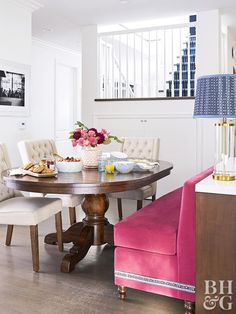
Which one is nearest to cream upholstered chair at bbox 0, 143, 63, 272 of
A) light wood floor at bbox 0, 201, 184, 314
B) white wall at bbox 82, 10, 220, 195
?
light wood floor at bbox 0, 201, 184, 314

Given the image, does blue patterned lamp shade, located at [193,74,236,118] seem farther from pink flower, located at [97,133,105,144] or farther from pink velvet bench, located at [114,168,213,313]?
pink flower, located at [97,133,105,144]

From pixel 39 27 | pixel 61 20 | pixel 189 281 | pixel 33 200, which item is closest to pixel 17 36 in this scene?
pixel 61 20

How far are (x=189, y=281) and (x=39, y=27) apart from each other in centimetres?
519

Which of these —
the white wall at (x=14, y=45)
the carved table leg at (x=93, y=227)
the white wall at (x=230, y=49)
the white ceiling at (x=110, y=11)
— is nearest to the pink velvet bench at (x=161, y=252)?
the carved table leg at (x=93, y=227)

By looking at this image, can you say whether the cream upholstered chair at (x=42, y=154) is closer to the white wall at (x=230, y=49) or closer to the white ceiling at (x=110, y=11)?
the white ceiling at (x=110, y=11)

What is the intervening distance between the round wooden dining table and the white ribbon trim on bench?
1.73 feet

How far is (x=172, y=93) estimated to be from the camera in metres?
5.95

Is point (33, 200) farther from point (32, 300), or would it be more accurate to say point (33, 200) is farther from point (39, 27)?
point (39, 27)

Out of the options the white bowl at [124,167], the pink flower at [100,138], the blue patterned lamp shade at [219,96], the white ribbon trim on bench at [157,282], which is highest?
the blue patterned lamp shade at [219,96]

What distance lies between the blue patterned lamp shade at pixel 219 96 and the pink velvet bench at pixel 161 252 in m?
0.37

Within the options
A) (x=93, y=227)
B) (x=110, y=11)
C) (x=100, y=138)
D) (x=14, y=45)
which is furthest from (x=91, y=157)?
(x=110, y=11)

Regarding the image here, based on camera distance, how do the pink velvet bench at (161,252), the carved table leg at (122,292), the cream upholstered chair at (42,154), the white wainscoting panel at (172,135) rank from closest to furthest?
the pink velvet bench at (161,252), the carved table leg at (122,292), the cream upholstered chair at (42,154), the white wainscoting panel at (172,135)

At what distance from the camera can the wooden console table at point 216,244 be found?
5.81 feet

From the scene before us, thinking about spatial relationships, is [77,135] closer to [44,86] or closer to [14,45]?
[14,45]
